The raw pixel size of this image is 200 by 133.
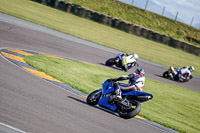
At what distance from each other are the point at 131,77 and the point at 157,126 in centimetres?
177

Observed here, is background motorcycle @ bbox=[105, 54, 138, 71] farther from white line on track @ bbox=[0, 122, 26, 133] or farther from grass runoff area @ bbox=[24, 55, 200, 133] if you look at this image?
white line on track @ bbox=[0, 122, 26, 133]

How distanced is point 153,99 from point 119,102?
516cm

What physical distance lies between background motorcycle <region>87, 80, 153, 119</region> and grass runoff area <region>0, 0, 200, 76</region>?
18.6 meters

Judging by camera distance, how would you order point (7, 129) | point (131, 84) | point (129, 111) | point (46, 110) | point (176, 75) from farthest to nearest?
point (176, 75)
point (131, 84)
point (129, 111)
point (46, 110)
point (7, 129)

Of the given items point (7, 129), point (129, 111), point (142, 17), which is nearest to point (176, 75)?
point (129, 111)

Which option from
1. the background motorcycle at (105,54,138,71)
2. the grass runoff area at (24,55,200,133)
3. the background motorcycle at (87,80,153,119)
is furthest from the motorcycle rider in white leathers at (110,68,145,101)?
the background motorcycle at (105,54,138,71)

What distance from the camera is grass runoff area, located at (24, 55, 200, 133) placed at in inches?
408

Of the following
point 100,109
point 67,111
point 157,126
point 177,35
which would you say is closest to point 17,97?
point 67,111

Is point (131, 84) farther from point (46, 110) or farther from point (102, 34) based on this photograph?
point (102, 34)

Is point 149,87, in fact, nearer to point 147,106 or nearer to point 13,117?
point 147,106

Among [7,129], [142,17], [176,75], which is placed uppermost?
[142,17]

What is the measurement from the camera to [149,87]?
15719 millimetres

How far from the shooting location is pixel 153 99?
13.3 m

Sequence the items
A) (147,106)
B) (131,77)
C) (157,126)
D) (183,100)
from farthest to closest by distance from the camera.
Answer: (183,100) < (147,106) < (157,126) < (131,77)
